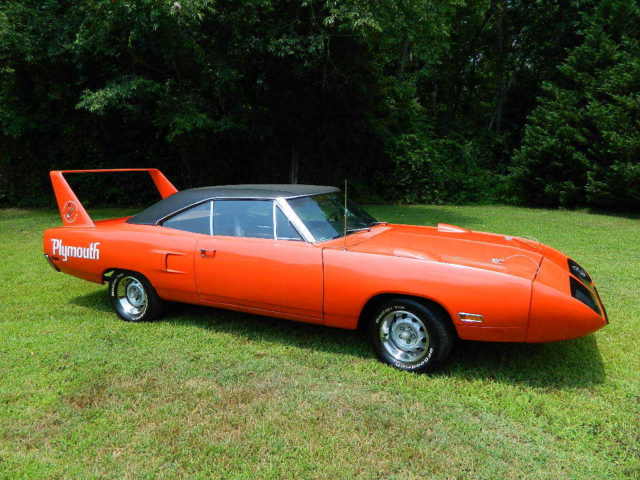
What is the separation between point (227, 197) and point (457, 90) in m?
21.8

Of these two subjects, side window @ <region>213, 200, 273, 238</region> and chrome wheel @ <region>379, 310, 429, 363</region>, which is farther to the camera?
side window @ <region>213, 200, 273, 238</region>

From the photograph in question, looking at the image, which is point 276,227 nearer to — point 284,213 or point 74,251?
point 284,213

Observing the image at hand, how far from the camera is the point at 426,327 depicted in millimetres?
3713

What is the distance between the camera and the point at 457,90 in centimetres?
2402

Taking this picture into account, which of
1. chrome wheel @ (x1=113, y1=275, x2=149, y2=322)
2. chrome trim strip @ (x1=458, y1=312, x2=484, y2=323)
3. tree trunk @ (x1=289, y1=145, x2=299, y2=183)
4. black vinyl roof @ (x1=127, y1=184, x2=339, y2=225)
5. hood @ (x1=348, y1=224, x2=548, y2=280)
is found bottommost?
chrome wheel @ (x1=113, y1=275, x2=149, y2=322)

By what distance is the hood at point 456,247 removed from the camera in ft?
12.3

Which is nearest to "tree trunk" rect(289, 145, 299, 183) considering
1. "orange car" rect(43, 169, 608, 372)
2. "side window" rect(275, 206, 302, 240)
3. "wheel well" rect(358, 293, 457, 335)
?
"orange car" rect(43, 169, 608, 372)

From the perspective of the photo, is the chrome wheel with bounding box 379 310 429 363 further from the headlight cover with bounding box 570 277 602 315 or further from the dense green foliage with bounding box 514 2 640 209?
the dense green foliage with bounding box 514 2 640 209

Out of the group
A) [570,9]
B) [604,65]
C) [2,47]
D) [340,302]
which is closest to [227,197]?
[340,302]

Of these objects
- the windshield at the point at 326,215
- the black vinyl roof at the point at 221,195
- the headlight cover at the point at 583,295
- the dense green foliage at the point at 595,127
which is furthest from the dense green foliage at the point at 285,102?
the headlight cover at the point at 583,295

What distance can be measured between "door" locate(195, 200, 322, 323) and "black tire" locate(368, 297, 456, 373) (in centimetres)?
53

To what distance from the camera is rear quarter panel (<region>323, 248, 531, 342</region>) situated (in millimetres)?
3453

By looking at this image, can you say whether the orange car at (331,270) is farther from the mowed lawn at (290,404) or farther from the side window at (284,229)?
the mowed lawn at (290,404)

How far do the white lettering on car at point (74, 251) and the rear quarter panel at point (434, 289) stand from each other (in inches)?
101
